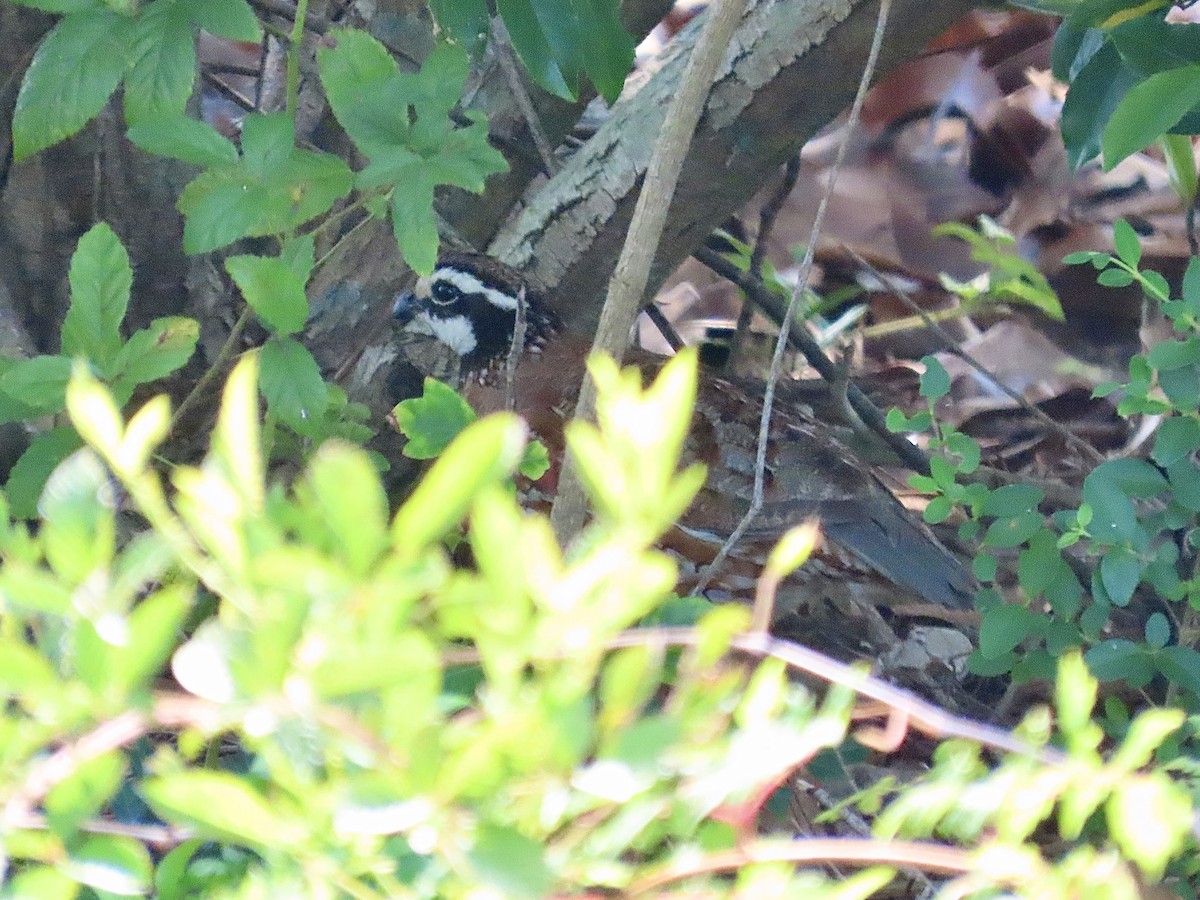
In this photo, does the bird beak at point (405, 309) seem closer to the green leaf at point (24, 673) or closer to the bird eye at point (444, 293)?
the bird eye at point (444, 293)

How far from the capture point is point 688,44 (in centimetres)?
244

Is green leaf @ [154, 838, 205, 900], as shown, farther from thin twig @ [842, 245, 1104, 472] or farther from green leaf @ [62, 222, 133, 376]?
thin twig @ [842, 245, 1104, 472]

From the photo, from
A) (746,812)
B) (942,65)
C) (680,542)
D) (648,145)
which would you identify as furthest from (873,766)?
(942,65)

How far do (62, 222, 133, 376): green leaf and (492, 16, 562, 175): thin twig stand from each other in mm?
1140

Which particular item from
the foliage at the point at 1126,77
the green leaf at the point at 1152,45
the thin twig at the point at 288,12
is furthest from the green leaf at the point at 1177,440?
the thin twig at the point at 288,12

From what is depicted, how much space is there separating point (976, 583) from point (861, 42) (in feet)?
4.15

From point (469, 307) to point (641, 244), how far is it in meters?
1.53

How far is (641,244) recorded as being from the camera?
1.43 m

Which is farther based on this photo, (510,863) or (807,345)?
(807,345)

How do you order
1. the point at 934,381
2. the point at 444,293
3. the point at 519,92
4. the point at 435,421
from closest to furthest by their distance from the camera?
the point at 435,421
the point at 934,381
the point at 519,92
the point at 444,293

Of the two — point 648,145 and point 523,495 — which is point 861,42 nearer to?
point 648,145

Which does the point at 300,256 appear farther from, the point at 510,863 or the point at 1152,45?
the point at 1152,45

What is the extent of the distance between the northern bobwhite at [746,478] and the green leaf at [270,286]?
118cm

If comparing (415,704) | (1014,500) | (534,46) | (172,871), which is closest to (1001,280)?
(1014,500)
